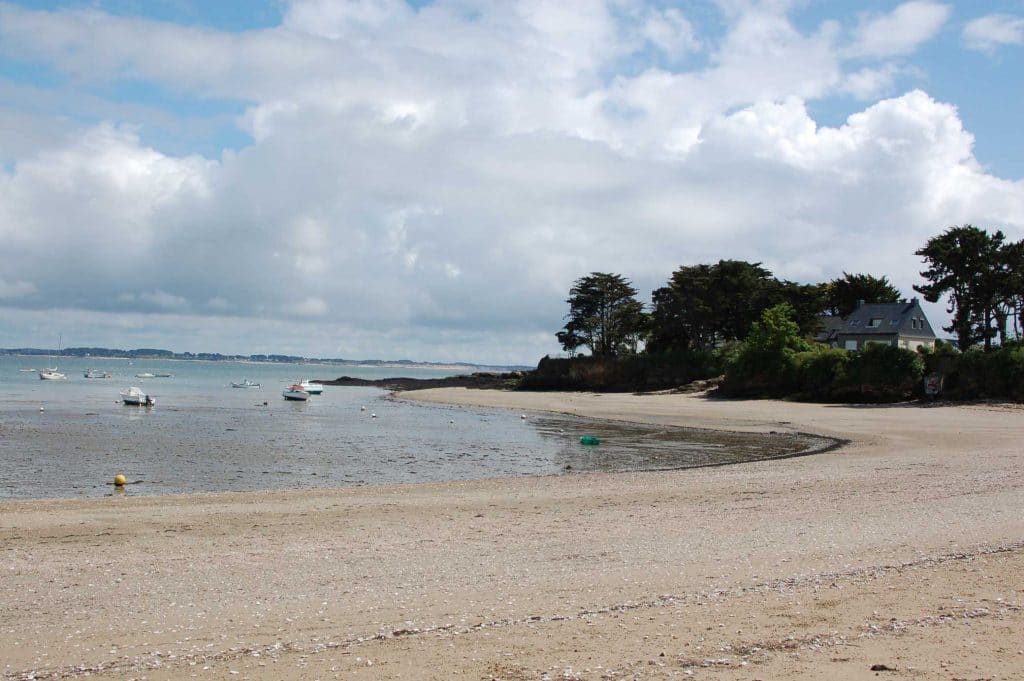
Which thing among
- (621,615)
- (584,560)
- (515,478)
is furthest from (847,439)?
(621,615)

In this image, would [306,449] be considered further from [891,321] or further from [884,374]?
[891,321]

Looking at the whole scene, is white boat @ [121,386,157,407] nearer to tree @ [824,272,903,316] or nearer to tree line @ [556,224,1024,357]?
tree line @ [556,224,1024,357]

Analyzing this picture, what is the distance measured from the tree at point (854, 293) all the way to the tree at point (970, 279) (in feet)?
89.2

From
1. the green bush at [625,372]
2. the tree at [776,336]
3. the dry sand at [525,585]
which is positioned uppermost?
the tree at [776,336]

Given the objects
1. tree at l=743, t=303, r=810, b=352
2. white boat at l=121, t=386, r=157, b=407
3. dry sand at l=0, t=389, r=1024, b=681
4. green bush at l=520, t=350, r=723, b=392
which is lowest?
white boat at l=121, t=386, r=157, b=407

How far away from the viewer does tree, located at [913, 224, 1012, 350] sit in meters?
64.2

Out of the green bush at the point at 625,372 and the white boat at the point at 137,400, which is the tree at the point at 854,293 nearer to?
the green bush at the point at 625,372

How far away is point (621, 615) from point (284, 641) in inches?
121

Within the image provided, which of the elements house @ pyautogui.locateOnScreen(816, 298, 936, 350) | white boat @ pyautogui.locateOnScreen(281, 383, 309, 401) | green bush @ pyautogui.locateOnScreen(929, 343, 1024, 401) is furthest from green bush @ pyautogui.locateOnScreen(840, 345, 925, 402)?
white boat @ pyautogui.locateOnScreen(281, 383, 309, 401)

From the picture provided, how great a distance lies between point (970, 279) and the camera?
6506cm

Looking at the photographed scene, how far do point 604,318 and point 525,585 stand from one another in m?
86.2

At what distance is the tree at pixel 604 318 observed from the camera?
92500 mm

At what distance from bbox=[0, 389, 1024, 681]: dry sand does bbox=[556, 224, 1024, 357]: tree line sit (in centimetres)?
5096

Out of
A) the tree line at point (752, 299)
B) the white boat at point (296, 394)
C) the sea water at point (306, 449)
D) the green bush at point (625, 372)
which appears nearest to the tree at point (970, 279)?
the tree line at point (752, 299)
